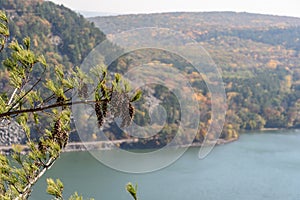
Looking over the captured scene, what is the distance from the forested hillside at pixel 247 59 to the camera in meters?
27.1

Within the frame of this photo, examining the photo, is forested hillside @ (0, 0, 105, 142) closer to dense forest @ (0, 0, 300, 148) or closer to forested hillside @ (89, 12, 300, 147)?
dense forest @ (0, 0, 300, 148)

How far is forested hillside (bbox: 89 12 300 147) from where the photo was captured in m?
27.1

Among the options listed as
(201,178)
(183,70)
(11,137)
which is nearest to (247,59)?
(183,70)

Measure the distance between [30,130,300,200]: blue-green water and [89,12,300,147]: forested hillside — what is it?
4886 millimetres

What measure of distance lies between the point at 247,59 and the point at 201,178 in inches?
1036

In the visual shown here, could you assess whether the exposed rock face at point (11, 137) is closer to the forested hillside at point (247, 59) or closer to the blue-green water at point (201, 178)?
the blue-green water at point (201, 178)

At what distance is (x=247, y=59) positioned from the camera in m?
38.9

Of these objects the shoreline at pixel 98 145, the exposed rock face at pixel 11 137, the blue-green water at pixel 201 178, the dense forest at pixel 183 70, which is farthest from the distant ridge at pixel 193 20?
the blue-green water at pixel 201 178

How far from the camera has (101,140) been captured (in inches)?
818

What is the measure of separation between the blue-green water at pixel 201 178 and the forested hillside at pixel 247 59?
192 inches

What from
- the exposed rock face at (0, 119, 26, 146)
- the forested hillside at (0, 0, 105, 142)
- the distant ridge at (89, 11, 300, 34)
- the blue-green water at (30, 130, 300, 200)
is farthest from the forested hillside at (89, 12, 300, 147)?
the exposed rock face at (0, 119, 26, 146)

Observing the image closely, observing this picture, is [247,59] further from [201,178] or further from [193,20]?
[201,178]

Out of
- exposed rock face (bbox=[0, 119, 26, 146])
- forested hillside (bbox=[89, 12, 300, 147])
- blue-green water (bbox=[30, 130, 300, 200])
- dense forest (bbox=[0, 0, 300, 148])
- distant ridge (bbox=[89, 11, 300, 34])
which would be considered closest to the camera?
blue-green water (bbox=[30, 130, 300, 200])

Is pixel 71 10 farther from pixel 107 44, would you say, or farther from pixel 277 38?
pixel 277 38
